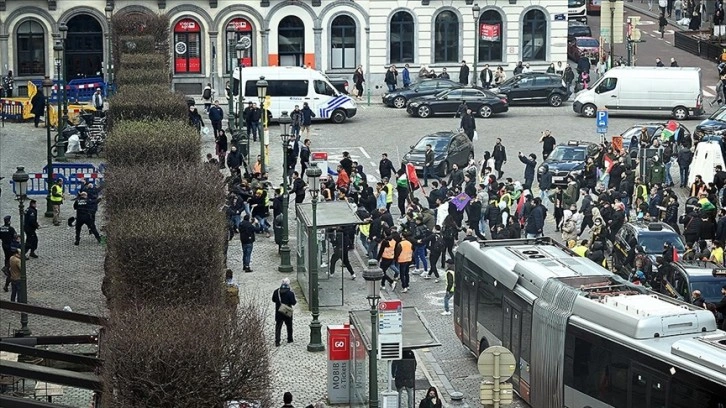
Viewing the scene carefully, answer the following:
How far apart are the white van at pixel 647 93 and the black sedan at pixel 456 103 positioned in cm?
339

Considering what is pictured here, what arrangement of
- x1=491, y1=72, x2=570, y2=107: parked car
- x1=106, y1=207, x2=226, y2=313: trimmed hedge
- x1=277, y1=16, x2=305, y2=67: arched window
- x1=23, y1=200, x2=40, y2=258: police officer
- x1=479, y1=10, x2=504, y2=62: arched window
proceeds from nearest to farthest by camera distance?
x1=106, y1=207, x2=226, y2=313: trimmed hedge, x1=23, y1=200, x2=40, y2=258: police officer, x1=491, y1=72, x2=570, y2=107: parked car, x1=277, y1=16, x2=305, y2=67: arched window, x1=479, y1=10, x2=504, y2=62: arched window

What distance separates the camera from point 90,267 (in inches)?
1564

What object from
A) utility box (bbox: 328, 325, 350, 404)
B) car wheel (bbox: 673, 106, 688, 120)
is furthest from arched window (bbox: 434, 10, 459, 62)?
utility box (bbox: 328, 325, 350, 404)

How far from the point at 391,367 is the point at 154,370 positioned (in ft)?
24.6

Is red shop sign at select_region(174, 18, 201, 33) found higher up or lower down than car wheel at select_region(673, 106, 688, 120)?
higher up

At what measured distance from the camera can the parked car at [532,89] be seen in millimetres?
65312

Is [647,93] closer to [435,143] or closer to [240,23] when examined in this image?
[435,143]

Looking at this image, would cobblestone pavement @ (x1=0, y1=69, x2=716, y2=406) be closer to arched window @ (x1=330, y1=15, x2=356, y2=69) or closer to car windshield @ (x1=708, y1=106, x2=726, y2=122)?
car windshield @ (x1=708, y1=106, x2=726, y2=122)

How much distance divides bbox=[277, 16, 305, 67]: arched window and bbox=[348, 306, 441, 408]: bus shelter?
42.1 m

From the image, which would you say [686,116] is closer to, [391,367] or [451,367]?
[451,367]

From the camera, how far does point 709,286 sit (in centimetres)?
3234

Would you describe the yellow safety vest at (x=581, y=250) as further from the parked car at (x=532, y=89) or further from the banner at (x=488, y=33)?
the banner at (x=488, y=33)

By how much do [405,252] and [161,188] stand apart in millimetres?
7889

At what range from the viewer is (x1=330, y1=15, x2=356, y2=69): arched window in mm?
70688
